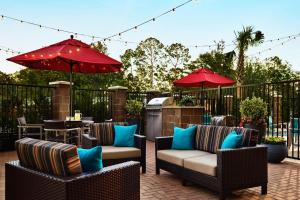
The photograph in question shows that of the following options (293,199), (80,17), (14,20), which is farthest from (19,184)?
(80,17)

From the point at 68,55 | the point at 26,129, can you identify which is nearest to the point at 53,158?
the point at 68,55

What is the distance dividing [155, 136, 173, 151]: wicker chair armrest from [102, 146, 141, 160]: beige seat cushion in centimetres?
31

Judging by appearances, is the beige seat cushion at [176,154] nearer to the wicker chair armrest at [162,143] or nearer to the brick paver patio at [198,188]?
the wicker chair armrest at [162,143]

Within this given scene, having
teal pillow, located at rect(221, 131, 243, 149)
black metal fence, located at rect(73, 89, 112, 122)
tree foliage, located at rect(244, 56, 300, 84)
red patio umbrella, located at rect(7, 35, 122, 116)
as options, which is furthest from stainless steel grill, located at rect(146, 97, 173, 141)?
tree foliage, located at rect(244, 56, 300, 84)

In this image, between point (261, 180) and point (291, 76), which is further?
point (291, 76)

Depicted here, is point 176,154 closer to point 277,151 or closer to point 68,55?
point 277,151

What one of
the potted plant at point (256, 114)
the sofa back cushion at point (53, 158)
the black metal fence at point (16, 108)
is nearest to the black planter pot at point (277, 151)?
the potted plant at point (256, 114)

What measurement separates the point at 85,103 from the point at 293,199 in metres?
7.11

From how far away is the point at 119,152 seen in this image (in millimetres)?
4711

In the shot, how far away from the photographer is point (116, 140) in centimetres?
516

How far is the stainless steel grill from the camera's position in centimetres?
881

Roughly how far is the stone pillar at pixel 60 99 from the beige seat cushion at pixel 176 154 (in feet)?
13.1

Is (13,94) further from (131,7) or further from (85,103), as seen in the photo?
(131,7)

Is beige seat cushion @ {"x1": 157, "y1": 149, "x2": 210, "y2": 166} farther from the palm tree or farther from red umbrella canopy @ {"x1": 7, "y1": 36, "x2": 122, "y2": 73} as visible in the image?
the palm tree
